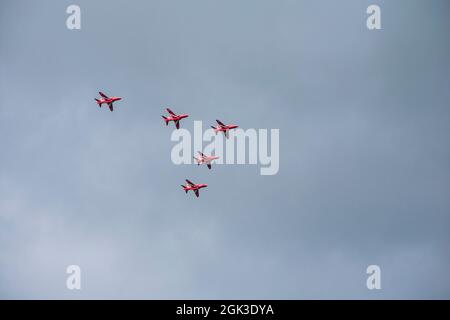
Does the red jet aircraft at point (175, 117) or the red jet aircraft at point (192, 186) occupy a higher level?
the red jet aircraft at point (175, 117)

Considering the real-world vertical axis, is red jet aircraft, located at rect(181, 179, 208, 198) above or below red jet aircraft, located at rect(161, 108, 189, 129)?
below

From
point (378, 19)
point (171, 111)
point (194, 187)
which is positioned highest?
point (378, 19)

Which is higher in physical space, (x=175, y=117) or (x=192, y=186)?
(x=175, y=117)
